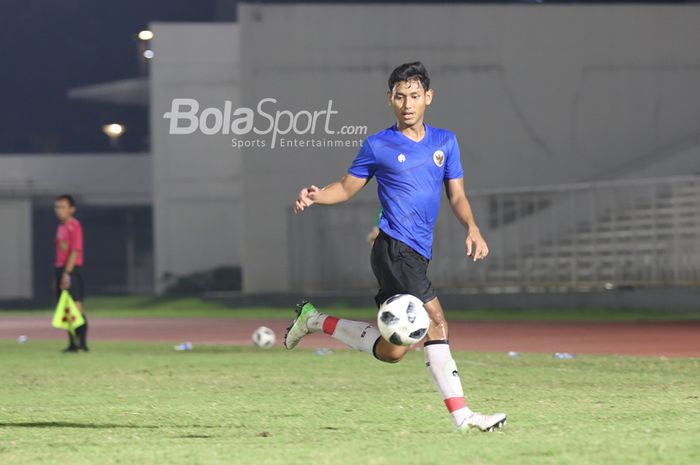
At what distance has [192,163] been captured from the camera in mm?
40656

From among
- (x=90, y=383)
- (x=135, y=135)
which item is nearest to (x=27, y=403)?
(x=90, y=383)

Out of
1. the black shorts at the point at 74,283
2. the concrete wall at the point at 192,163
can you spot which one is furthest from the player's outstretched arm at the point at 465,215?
the concrete wall at the point at 192,163

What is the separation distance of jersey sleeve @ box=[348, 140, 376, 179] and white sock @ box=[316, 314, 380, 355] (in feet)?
3.16

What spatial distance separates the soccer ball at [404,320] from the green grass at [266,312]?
1718cm

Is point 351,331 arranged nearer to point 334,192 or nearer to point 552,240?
point 334,192

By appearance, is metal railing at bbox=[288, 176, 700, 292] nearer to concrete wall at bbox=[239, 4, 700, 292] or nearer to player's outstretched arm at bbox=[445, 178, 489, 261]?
concrete wall at bbox=[239, 4, 700, 292]

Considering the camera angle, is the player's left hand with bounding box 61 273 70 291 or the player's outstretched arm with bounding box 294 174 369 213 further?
the player's left hand with bounding box 61 273 70 291

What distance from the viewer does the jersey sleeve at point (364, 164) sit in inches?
336

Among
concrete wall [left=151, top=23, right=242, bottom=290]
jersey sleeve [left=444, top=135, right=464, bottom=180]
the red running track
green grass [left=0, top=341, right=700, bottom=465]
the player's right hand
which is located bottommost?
the red running track

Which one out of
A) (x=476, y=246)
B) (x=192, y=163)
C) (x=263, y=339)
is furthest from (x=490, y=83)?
(x=476, y=246)

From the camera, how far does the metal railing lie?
26.4 meters

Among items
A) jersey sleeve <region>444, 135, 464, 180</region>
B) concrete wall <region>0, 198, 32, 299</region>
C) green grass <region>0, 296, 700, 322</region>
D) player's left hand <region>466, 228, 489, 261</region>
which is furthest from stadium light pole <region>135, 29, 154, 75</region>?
player's left hand <region>466, 228, 489, 261</region>

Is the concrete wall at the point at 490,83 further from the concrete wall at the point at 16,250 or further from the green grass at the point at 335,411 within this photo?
the green grass at the point at 335,411

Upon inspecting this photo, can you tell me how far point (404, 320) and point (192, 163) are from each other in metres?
33.0
